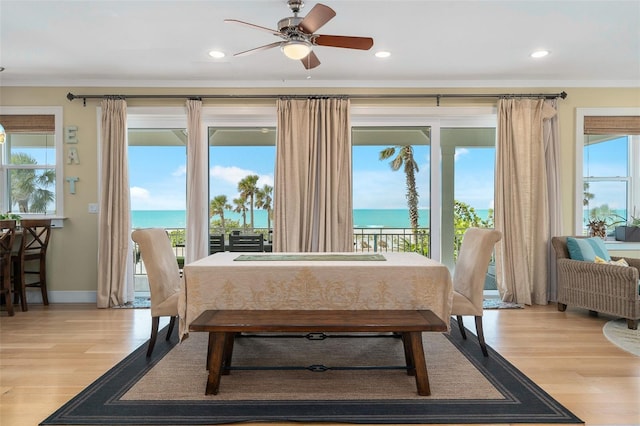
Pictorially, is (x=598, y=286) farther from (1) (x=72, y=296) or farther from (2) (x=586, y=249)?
(1) (x=72, y=296)


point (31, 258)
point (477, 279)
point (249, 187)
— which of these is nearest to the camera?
point (477, 279)

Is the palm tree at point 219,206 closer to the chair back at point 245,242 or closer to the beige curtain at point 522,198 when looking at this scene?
the chair back at point 245,242

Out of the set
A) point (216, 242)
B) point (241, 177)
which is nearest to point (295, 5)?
point (241, 177)

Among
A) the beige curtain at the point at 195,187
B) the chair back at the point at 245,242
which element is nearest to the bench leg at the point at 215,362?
the beige curtain at the point at 195,187

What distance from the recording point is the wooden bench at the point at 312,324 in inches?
85.4

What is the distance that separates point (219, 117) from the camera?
4.81 meters

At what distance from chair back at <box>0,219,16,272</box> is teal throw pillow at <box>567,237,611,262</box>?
5665 millimetres

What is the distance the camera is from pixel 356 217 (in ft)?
16.1

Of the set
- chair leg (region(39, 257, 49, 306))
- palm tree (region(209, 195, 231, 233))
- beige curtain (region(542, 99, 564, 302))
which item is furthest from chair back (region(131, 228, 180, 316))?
beige curtain (region(542, 99, 564, 302))

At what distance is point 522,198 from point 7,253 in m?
5.55

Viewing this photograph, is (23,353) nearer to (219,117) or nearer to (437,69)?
(219,117)

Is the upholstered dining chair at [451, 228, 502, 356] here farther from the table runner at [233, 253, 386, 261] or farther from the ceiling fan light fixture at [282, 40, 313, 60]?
the ceiling fan light fixture at [282, 40, 313, 60]

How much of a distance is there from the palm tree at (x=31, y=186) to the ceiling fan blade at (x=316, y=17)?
386cm

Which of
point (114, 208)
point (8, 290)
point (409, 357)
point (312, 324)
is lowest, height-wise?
point (409, 357)
